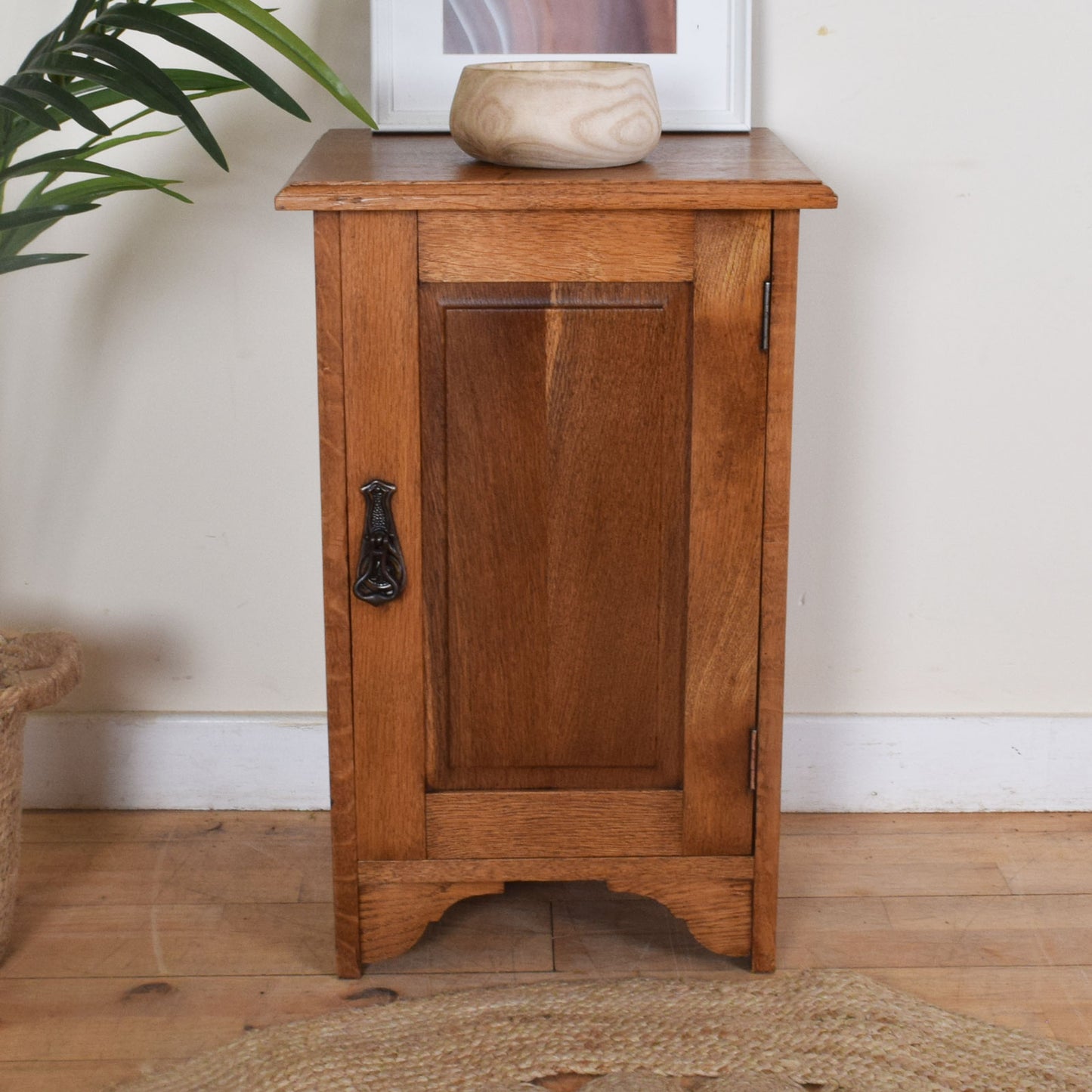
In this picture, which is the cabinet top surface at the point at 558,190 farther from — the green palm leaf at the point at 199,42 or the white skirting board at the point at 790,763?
the white skirting board at the point at 790,763

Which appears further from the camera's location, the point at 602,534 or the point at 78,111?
the point at 602,534

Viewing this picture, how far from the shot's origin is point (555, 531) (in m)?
1.49

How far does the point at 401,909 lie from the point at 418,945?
13cm

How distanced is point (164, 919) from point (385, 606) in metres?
0.58

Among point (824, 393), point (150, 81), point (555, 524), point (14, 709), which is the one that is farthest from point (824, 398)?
point (14, 709)

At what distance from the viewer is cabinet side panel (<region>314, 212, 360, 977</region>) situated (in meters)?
1.42

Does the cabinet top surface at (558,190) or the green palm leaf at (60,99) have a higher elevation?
the green palm leaf at (60,99)

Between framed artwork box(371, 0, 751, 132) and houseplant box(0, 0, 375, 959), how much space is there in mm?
213

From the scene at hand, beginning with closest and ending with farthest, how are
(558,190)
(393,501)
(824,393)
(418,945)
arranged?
(558,190), (393,501), (418,945), (824,393)

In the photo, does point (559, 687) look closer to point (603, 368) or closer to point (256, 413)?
point (603, 368)

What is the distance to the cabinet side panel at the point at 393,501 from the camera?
141 cm

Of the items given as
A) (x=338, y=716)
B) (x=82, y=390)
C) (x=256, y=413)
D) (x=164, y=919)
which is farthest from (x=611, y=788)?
(x=82, y=390)

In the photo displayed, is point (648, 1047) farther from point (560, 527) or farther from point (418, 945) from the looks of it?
point (560, 527)

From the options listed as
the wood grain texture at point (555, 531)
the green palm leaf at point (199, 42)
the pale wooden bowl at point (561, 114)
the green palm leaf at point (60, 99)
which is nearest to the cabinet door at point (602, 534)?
the wood grain texture at point (555, 531)
